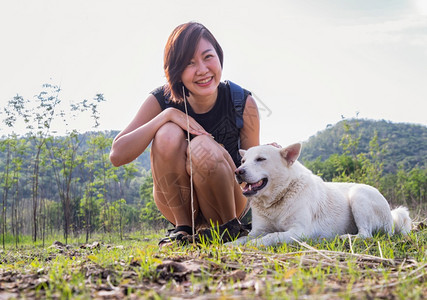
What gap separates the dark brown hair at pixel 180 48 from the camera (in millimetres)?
3729

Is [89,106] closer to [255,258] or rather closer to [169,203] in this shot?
[169,203]

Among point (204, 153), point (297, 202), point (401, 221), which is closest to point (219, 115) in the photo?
point (204, 153)

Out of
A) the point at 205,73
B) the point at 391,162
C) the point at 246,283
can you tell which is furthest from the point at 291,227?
the point at 391,162

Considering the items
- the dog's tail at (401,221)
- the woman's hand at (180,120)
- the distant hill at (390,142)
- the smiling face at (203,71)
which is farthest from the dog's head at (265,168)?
the distant hill at (390,142)

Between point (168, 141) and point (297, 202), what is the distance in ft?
4.83

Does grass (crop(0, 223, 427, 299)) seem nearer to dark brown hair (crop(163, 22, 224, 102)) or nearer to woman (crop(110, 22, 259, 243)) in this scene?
woman (crop(110, 22, 259, 243))

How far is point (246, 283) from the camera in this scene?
1754 mm

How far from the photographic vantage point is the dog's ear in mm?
3957

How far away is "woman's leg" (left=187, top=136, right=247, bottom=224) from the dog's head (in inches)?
6.1

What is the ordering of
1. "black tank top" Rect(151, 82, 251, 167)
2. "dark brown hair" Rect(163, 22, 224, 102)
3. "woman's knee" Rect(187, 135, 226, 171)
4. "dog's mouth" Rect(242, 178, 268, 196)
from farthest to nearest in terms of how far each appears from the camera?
"black tank top" Rect(151, 82, 251, 167), "dog's mouth" Rect(242, 178, 268, 196), "dark brown hair" Rect(163, 22, 224, 102), "woman's knee" Rect(187, 135, 226, 171)

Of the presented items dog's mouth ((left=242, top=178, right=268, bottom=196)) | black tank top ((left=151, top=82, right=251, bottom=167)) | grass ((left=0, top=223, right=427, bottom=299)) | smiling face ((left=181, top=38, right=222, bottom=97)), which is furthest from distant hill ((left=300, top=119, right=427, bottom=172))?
grass ((left=0, top=223, right=427, bottom=299))

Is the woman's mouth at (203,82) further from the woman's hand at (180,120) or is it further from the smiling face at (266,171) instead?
the smiling face at (266,171)

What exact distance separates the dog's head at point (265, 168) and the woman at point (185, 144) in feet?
0.58

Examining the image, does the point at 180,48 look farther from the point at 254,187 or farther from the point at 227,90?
the point at 254,187
